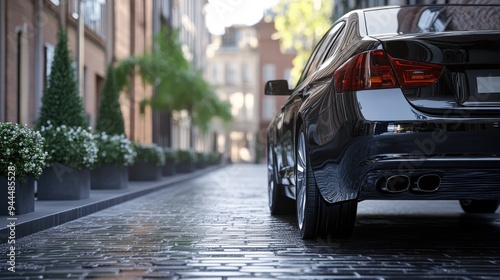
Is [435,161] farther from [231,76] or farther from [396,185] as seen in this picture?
[231,76]

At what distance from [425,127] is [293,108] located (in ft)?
6.46

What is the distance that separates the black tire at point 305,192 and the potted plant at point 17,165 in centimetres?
289

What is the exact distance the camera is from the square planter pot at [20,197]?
833 cm

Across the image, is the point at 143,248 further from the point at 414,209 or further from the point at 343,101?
the point at 414,209

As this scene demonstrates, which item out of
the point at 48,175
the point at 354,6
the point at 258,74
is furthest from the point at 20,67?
the point at 258,74

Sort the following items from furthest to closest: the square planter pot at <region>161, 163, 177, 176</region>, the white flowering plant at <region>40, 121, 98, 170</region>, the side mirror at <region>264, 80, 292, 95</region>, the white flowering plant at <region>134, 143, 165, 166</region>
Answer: the square planter pot at <region>161, 163, 177, 176</region> < the white flowering plant at <region>134, 143, 165, 166</region> < the white flowering plant at <region>40, 121, 98, 170</region> < the side mirror at <region>264, 80, 292, 95</region>

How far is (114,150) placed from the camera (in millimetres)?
14516

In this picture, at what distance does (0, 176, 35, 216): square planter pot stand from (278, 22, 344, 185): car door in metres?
2.57

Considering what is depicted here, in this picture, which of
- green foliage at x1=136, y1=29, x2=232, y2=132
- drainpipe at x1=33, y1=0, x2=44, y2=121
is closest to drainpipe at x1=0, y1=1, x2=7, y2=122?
drainpipe at x1=33, y1=0, x2=44, y2=121

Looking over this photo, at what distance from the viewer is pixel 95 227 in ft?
27.8

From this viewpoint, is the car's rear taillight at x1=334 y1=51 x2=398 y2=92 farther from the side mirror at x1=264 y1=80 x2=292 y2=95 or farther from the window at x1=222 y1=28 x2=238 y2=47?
the window at x1=222 y1=28 x2=238 y2=47

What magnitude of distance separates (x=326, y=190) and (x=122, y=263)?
1420 millimetres

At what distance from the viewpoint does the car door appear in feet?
22.7

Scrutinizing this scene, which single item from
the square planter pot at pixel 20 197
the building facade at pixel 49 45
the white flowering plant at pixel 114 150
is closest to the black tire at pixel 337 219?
the square planter pot at pixel 20 197
